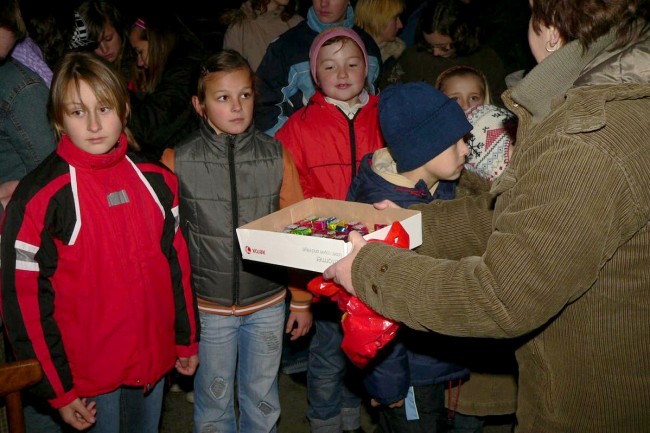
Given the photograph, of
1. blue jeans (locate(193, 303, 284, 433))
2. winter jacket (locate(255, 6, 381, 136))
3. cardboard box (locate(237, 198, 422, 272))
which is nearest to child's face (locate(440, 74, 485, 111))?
winter jacket (locate(255, 6, 381, 136))

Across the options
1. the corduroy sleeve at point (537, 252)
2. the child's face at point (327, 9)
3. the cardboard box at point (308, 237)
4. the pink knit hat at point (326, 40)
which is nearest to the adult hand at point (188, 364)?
the cardboard box at point (308, 237)

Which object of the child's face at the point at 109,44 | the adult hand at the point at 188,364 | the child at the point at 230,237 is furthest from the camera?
the child's face at the point at 109,44

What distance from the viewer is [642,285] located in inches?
59.0

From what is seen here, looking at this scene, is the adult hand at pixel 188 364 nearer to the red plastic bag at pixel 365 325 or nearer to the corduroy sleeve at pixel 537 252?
the red plastic bag at pixel 365 325

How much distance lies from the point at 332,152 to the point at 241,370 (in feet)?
4.20

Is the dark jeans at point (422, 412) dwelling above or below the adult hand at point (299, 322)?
below

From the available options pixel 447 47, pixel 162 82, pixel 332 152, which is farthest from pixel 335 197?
pixel 447 47

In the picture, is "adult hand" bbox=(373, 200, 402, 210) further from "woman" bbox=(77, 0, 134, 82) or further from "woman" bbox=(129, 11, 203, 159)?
"woman" bbox=(77, 0, 134, 82)

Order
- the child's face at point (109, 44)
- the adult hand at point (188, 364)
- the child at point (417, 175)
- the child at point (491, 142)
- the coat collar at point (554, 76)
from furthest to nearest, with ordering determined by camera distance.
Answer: the child's face at point (109, 44)
the child at point (491, 142)
the adult hand at point (188, 364)
the child at point (417, 175)
the coat collar at point (554, 76)

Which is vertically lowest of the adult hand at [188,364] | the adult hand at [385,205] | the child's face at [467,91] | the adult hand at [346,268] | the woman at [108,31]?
the adult hand at [188,364]

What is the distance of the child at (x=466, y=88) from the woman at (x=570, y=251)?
2.03 m

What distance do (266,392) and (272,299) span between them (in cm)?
48

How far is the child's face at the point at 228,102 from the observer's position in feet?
9.70

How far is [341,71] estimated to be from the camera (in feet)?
11.6
